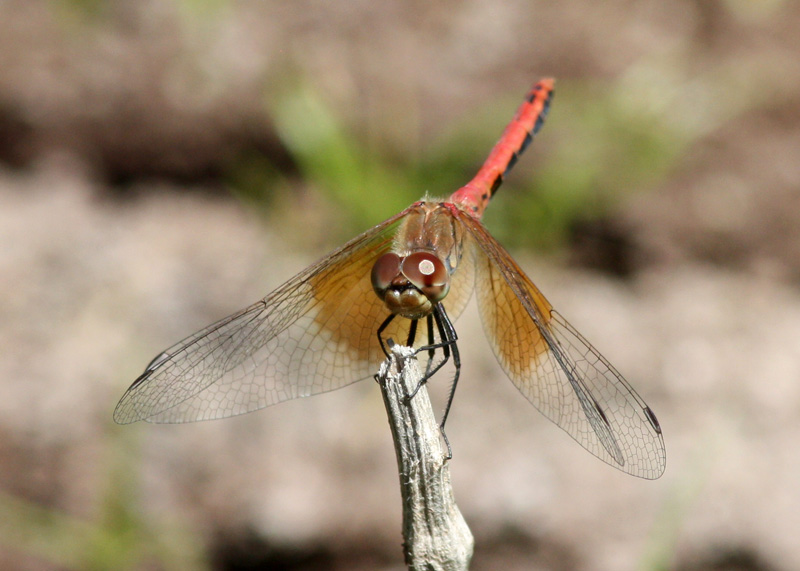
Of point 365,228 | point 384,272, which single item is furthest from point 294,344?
point 365,228

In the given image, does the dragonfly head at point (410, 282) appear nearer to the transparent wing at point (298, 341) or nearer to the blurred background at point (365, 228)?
the transparent wing at point (298, 341)

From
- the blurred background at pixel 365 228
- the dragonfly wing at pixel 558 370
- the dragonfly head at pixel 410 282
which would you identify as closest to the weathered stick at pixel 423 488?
the dragonfly head at pixel 410 282

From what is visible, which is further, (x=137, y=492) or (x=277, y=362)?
(x=137, y=492)

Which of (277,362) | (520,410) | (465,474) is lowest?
(277,362)

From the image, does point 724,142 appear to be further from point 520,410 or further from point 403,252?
point 403,252

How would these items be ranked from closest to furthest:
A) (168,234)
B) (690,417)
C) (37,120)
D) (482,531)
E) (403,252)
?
(403,252), (482,531), (690,417), (168,234), (37,120)

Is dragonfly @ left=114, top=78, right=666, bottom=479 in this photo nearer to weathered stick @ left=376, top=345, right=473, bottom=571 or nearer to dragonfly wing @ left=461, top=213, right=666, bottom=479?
dragonfly wing @ left=461, top=213, right=666, bottom=479

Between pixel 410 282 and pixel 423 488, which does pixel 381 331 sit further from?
pixel 423 488

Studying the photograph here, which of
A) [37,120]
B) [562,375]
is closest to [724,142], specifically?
[562,375]
